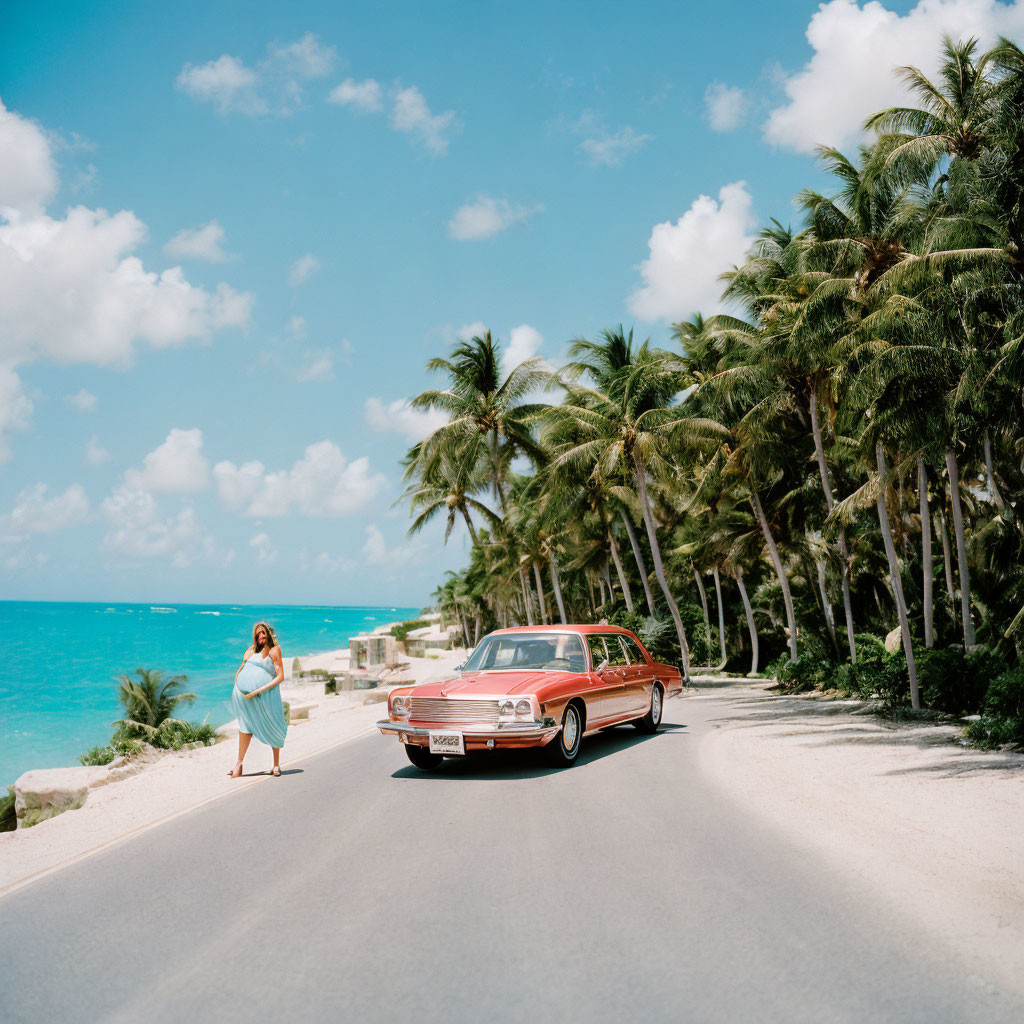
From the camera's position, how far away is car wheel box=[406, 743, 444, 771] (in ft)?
32.2

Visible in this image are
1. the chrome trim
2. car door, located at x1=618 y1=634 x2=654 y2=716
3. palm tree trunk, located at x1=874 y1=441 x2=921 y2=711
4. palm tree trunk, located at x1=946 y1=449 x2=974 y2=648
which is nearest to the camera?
the chrome trim

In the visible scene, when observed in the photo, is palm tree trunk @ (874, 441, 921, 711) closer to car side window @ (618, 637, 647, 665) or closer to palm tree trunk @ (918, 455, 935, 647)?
palm tree trunk @ (918, 455, 935, 647)

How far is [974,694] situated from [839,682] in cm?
459

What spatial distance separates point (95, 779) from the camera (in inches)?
445

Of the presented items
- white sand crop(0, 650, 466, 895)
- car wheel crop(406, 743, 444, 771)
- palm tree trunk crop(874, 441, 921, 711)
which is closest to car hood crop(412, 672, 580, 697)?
car wheel crop(406, 743, 444, 771)

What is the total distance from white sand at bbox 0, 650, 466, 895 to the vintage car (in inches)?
80.4

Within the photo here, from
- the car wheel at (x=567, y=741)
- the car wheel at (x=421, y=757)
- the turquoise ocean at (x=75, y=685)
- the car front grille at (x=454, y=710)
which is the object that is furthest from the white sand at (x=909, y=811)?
the turquoise ocean at (x=75, y=685)

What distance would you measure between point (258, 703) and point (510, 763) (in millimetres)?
3074

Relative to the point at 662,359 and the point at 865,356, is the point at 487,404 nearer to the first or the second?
the point at 662,359

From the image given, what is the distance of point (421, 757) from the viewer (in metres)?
9.84

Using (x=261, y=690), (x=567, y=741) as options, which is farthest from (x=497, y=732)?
(x=261, y=690)

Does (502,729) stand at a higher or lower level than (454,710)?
lower

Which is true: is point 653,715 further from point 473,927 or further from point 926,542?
point 473,927


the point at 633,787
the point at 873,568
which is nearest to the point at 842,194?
the point at 873,568
